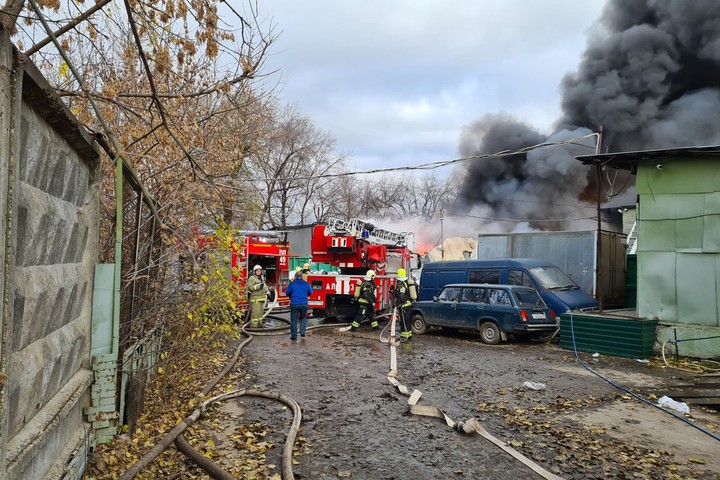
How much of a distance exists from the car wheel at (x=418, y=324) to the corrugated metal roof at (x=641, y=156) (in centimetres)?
550

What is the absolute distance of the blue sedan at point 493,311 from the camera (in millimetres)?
11727

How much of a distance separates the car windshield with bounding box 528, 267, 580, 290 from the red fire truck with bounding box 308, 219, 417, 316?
14.3ft

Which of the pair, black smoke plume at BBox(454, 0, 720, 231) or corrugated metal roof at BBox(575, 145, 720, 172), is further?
black smoke plume at BBox(454, 0, 720, 231)

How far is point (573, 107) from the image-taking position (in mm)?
34094

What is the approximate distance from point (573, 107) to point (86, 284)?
116ft

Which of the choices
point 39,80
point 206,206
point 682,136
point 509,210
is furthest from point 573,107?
point 39,80

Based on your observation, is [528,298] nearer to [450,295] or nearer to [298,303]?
[450,295]

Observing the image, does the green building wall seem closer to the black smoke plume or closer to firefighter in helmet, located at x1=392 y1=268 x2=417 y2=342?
firefighter in helmet, located at x1=392 y1=268 x2=417 y2=342

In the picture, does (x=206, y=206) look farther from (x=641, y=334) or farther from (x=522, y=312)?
(x=641, y=334)

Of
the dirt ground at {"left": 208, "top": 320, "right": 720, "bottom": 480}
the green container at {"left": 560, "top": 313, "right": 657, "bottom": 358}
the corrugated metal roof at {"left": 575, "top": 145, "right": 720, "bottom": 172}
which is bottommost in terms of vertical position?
the dirt ground at {"left": 208, "top": 320, "right": 720, "bottom": 480}

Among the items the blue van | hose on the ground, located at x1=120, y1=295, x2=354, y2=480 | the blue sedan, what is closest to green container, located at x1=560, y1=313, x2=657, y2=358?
the blue sedan

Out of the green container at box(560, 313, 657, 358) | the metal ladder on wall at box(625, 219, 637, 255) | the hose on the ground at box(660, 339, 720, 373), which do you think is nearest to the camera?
the hose on the ground at box(660, 339, 720, 373)

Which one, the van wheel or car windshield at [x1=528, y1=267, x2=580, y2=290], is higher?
car windshield at [x1=528, y1=267, x2=580, y2=290]

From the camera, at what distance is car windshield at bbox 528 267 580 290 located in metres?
13.5
